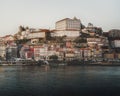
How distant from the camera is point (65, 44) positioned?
85875 mm

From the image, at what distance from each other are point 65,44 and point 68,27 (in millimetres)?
6280

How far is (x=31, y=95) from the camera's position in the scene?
80.9 ft

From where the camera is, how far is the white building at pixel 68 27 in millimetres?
88875

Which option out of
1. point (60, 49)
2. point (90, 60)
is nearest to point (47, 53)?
point (60, 49)

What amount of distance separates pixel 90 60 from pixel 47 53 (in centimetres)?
1025

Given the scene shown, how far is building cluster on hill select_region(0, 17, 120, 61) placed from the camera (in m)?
84.1

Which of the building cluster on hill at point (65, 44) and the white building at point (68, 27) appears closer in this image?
the building cluster on hill at point (65, 44)

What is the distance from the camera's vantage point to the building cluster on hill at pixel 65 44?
84062mm

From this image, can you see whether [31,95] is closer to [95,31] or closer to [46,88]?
[46,88]

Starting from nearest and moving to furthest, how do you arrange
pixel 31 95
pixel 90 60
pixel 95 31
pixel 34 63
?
pixel 31 95, pixel 34 63, pixel 90 60, pixel 95 31

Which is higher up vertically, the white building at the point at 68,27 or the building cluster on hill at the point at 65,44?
the white building at the point at 68,27

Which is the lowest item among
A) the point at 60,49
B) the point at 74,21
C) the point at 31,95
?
the point at 31,95

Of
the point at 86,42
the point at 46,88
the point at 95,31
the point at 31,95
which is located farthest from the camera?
the point at 95,31

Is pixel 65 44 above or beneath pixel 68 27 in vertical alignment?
beneath
